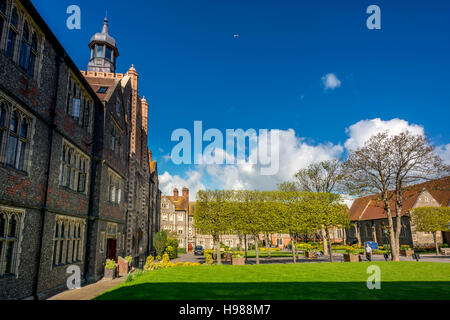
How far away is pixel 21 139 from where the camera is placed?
1020 centimetres

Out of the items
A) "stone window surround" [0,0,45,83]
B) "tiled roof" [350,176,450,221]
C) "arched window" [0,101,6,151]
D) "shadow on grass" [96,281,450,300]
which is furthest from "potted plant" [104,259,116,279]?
"tiled roof" [350,176,450,221]

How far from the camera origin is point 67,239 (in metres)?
13.9

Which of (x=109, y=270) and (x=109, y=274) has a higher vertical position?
(x=109, y=270)

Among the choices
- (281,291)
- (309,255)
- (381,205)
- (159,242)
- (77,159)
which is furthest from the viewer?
(381,205)

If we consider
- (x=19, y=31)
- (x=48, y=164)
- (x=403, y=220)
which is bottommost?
(x=403, y=220)

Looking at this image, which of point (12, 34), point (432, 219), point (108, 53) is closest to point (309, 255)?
point (432, 219)

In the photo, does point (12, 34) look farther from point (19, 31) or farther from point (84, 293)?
point (84, 293)

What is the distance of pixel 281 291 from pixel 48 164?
10150 mm

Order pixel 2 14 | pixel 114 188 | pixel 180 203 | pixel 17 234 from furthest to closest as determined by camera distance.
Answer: pixel 180 203, pixel 114 188, pixel 17 234, pixel 2 14

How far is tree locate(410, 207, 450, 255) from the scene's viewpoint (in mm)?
43312

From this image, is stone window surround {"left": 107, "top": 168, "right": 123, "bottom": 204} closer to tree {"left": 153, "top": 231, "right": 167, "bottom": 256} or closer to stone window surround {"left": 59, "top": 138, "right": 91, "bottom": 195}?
stone window surround {"left": 59, "top": 138, "right": 91, "bottom": 195}

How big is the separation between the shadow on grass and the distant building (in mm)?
37829

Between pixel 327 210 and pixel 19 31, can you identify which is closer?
pixel 19 31

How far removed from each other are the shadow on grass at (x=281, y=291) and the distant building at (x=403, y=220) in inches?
1489
